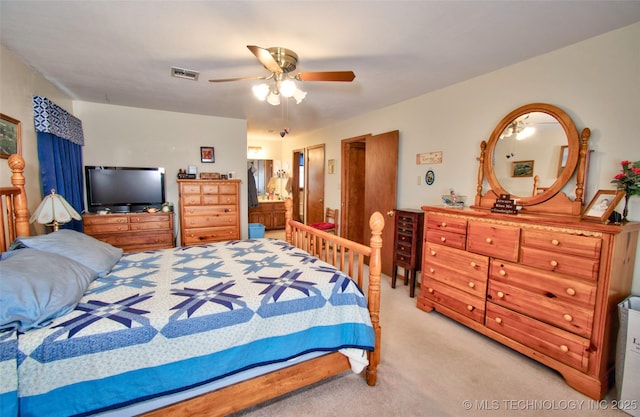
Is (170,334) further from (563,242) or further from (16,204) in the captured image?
(563,242)

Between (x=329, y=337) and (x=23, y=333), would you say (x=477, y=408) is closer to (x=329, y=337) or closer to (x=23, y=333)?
(x=329, y=337)

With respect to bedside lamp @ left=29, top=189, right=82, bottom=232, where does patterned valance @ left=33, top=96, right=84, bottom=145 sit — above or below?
above

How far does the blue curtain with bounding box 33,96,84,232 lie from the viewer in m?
2.75

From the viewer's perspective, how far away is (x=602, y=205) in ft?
6.14

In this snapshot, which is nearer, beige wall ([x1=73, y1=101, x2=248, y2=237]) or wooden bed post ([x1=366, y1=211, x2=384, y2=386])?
wooden bed post ([x1=366, y1=211, x2=384, y2=386])

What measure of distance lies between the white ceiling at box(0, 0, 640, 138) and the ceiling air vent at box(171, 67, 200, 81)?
0.07 metres

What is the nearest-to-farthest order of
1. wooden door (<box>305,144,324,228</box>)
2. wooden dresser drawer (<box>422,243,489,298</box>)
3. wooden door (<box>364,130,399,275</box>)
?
wooden dresser drawer (<box>422,243,489,298</box>), wooden door (<box>364,130,399,275</box>), wooden door (<box>305,144,324,228</box>)

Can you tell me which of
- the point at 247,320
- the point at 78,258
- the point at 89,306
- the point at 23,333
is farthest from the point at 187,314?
the point at 78,258

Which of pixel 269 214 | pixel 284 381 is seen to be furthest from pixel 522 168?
pixel 269 214

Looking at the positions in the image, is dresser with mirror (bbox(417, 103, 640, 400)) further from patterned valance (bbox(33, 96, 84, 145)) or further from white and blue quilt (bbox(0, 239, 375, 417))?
patterned valance (bbox(33, 96, 84, 145))

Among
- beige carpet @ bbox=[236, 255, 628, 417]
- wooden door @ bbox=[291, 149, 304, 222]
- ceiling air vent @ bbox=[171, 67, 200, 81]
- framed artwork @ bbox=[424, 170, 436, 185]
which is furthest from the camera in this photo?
wooden door @ bbox=[291, 149, 304, 222]

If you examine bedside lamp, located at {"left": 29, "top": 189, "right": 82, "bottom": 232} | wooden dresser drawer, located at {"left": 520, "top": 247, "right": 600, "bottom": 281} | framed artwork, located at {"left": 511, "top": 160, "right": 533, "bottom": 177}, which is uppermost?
framed artwork, located at {"left": 511, "top": 160, "right": 533, "bottom": 177}

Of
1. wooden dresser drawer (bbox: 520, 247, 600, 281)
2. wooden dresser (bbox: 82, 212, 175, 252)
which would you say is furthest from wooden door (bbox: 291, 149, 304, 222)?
wooden dresser drawer (bbox: 520, 247, 600, 281)

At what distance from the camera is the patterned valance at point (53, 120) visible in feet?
8.83
